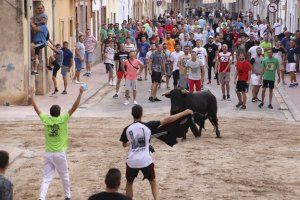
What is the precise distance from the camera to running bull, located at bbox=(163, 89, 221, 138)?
18.1 metres

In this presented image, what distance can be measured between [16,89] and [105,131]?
18.6ft

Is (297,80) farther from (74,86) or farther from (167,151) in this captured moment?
(167,151)

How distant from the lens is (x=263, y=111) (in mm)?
23531

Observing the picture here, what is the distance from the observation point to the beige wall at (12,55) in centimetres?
2423

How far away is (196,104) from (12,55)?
26.0 ft

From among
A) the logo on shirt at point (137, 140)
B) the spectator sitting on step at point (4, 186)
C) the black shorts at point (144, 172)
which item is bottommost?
the black shorts at point (144, 172)

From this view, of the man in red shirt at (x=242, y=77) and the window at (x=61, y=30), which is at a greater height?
the window at (x=61, y=30)

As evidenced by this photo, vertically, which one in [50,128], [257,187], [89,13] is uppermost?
[89,13]

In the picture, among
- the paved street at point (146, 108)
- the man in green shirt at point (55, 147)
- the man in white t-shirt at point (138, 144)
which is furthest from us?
the paved street at point (146, 108)

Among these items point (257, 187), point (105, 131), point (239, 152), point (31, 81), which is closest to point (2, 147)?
point (105, 131)

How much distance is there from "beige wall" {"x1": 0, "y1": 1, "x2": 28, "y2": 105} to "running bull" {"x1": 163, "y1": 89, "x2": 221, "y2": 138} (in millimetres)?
7537

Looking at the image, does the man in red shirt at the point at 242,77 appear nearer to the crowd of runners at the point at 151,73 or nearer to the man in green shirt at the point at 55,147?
the crowd of runners at the point at 151,73

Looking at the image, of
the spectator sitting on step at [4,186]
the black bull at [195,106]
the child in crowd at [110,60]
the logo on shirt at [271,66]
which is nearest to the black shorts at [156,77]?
the logo on shirt at [271,66]

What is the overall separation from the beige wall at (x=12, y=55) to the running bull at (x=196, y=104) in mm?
7537
